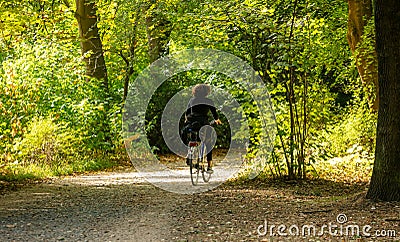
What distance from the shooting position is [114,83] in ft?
68.6

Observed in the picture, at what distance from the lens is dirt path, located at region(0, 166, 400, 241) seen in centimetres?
662

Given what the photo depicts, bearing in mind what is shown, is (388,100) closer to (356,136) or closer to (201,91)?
(201,91)

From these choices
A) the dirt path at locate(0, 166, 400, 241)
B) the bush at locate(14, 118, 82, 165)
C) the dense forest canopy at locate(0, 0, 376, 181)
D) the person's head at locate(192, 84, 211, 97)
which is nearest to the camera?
the dirt path at locate(0, 166, 400, 241)

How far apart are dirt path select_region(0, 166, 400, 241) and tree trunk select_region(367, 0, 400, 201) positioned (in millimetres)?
308

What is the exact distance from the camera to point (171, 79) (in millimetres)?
20625

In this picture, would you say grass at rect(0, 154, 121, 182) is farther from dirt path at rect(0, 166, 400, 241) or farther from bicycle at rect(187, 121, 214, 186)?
bicycle at rect(187, 121, 214, 186)

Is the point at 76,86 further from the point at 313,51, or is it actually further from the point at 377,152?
the point at 377,152

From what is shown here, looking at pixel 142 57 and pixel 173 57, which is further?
pixel 142 57

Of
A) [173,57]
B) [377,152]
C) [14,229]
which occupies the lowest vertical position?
[14,229]

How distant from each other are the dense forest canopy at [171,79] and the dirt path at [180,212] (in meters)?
1.65

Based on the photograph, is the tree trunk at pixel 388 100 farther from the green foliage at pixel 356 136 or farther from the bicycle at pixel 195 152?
the green foliage at pixel 356 136

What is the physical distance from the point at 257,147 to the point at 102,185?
10.6ft

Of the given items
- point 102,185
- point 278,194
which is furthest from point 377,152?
point 102,185

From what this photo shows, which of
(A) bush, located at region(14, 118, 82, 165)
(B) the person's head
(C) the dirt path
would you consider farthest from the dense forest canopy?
(C) the dirt path
